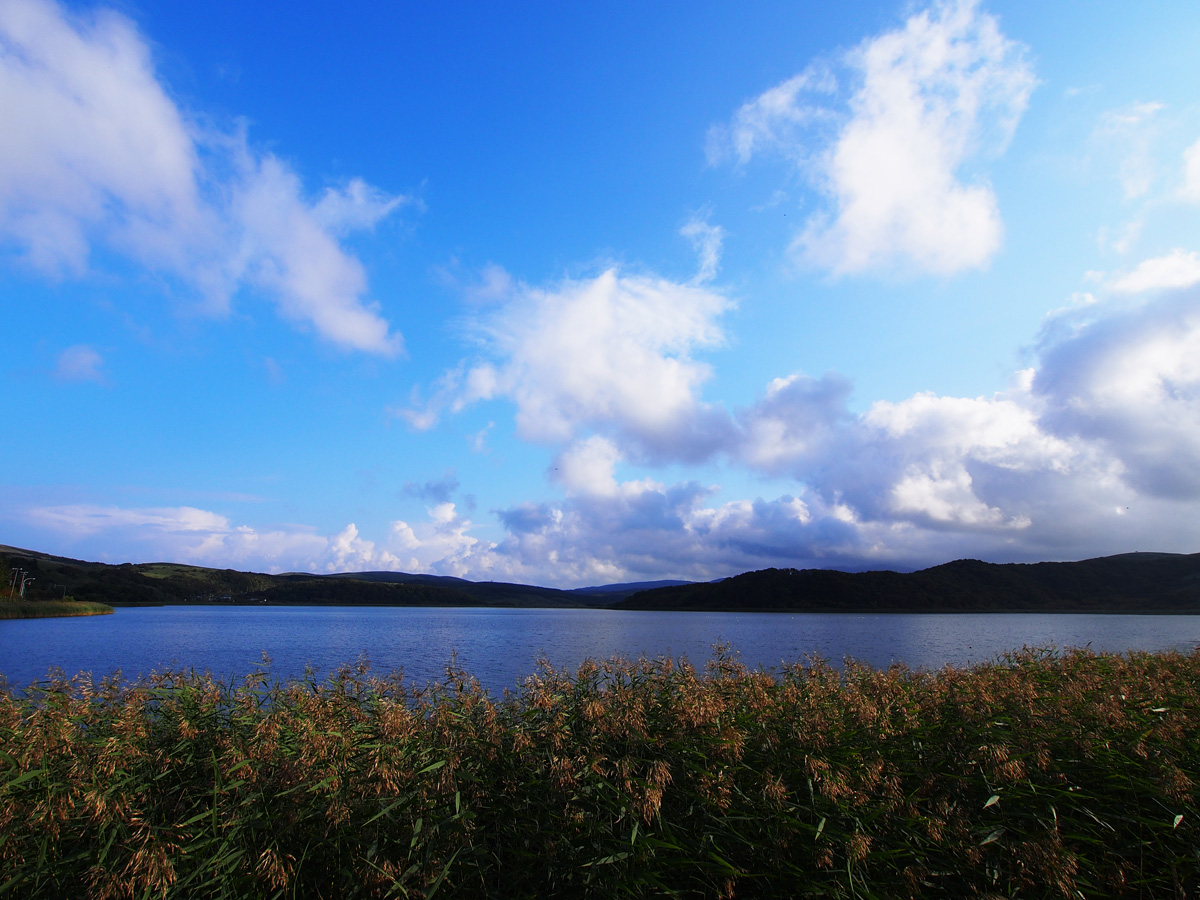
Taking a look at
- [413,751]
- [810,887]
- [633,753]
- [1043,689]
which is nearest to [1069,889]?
[810,887]

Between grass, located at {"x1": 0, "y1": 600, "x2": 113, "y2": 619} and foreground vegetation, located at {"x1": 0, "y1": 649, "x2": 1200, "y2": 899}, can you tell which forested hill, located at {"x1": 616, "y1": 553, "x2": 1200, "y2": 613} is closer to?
grass, located at {"x1": 0, "y1": 600, "x2": 113, "y2": 619}

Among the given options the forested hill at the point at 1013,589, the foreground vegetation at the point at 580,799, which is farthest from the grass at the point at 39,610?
the forested hill at the point at 1013,589

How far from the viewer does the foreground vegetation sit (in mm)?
3992

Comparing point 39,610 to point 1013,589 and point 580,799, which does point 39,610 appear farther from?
point 1013,589

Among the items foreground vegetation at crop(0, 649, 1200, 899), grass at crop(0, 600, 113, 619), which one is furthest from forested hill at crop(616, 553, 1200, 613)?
foreground vegetation at crop(0, 649, 1200, 899)

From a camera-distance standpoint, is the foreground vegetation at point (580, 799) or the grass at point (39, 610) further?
the grass at point (39, 610)

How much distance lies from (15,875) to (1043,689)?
445 inches

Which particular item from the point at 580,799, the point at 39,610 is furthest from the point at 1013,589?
the point at 39,610

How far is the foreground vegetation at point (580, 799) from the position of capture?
3.99 m

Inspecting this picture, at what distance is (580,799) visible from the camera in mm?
4492

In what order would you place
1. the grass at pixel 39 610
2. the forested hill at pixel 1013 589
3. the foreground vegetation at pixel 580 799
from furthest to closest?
the forested hill at pixel 1013 589 < the grass at pixel 39 610 < the foreground vegetation at pixel 580 799

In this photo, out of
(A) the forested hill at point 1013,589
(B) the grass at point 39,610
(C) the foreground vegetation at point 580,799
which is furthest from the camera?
(A) the forested hill at point 1013,589

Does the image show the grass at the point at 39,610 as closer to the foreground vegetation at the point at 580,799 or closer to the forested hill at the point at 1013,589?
the foreground vegetation at the point at 580,799

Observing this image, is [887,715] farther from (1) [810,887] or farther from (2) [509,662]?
(2) [509,662]
